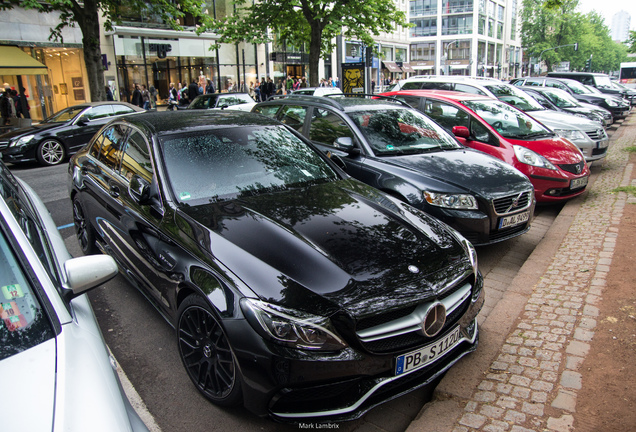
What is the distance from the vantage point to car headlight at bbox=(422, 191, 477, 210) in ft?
16.3

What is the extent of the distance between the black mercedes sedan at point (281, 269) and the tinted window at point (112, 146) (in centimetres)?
7

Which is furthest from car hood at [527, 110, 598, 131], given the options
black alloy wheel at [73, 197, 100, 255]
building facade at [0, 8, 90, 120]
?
building facade at [0, 8, 90, 120]

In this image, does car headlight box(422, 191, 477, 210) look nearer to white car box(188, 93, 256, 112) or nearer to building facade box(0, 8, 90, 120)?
white car box(188, 93, 256, 112)

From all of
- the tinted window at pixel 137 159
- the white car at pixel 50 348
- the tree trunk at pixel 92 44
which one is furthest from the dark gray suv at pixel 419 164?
the tree trunk at pixel 92 44

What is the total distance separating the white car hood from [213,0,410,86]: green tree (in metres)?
18.8

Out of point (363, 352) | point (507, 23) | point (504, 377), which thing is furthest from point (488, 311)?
point (507, 23)

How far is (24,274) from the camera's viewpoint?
2.00 metres

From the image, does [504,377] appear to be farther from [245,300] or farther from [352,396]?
[245,300]

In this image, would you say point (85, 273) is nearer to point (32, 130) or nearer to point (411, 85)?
point (32, 130)

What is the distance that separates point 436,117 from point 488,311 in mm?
4798

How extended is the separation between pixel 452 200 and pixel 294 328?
9.95 ft

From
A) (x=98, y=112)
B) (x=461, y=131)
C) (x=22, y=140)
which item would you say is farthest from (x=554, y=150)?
(x=22, y=140)

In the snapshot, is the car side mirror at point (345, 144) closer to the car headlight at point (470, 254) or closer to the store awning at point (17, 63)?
the car headlight at point (470, 254)

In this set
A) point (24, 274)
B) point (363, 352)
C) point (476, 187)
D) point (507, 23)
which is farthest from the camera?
point (507, 23)
